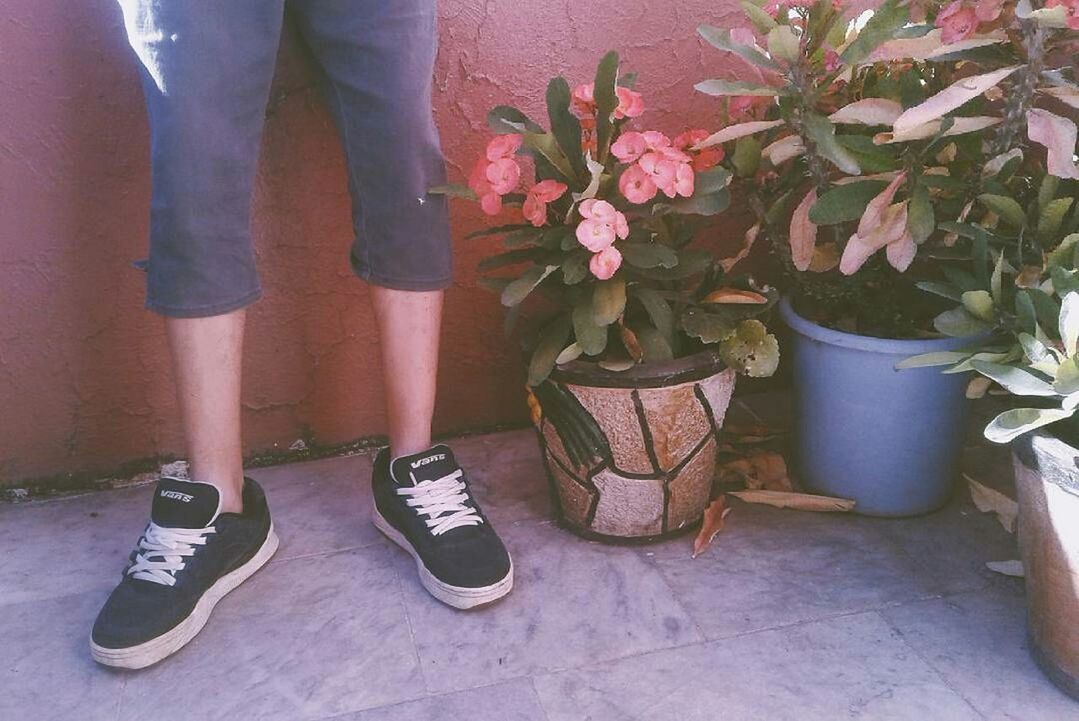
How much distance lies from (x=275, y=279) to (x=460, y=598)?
68 cm

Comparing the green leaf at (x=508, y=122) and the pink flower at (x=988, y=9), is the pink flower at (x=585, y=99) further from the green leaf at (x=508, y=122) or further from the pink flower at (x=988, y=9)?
the pink flower at (x=988, y=9)

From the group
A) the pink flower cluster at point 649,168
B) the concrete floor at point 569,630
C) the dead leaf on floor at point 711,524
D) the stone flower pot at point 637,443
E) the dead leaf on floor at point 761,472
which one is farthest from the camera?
the dead leaf on floor at point 761,472

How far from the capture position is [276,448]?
1.86 meters

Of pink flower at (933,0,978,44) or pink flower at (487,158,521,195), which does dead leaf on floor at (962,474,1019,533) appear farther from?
pink flower at (487,158,521,195)

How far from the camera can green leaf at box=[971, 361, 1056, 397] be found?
1.18 metres

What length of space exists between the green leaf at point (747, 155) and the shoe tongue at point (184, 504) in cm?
95

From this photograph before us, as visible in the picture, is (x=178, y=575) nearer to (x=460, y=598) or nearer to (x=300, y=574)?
(x=300, y=574)

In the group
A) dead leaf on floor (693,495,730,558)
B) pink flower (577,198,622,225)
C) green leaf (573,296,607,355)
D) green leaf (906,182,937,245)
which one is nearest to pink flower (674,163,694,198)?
pink flower (577,198,622,225)

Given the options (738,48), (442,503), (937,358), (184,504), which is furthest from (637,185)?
(184,504)

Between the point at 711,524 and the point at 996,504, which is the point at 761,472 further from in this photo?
the point at 996,504

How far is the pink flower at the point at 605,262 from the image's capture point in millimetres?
1352

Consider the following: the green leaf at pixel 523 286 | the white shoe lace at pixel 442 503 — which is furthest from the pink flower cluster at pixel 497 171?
the white shoe lace at pixel 442 503

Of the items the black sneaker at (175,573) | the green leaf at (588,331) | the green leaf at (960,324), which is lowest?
the black sneaker at (175,573)

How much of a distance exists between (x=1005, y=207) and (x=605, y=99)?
597 mm
